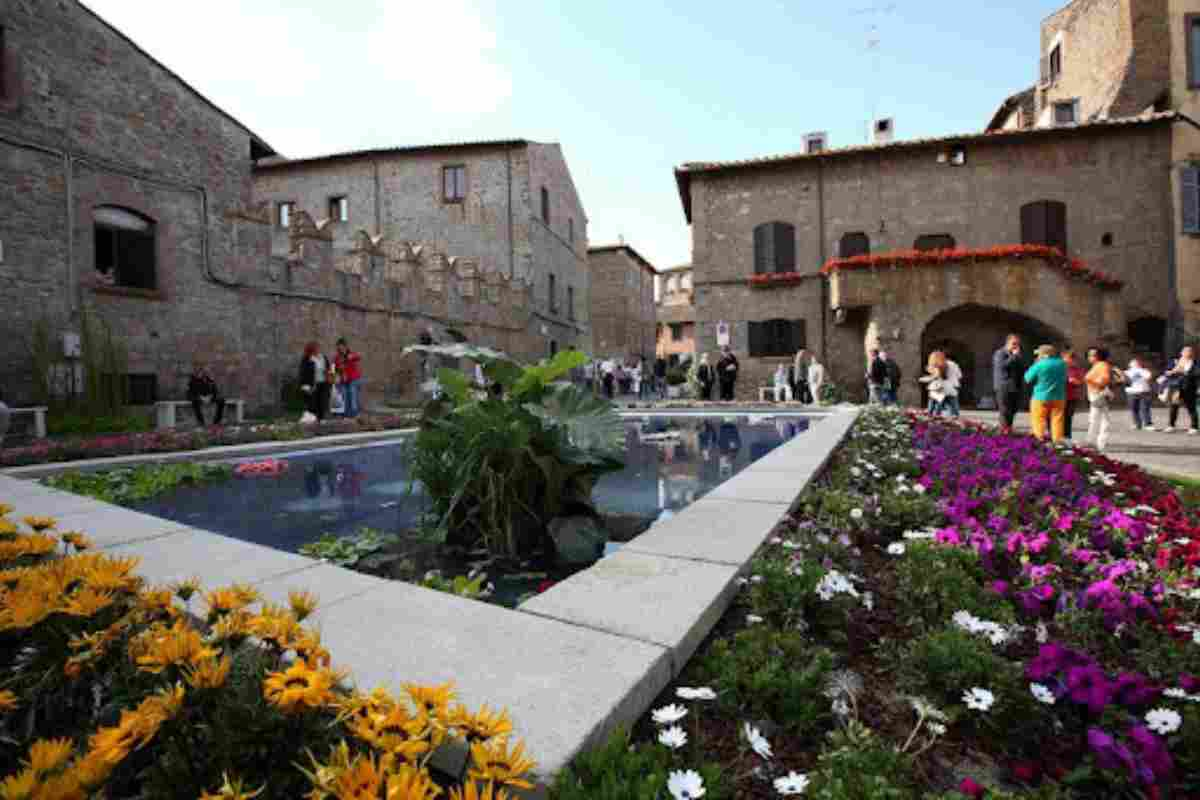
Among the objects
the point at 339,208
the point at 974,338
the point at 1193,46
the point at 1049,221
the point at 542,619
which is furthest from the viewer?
the point at 339,208

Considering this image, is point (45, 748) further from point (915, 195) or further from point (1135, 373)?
point (915, 195)

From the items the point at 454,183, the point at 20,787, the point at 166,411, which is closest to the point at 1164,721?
the point at 20,787

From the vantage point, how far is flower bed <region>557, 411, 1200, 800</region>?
4.18 ft

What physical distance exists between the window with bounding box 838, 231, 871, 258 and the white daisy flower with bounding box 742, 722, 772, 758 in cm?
2172

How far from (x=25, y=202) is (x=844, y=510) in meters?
15.7

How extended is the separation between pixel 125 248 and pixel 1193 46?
3152cm

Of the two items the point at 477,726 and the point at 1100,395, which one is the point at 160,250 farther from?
the point at 1100,395

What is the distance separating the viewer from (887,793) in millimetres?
1156

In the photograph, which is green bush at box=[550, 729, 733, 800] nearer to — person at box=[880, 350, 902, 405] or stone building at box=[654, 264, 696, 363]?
person at box=[880, 350, 902, 405]

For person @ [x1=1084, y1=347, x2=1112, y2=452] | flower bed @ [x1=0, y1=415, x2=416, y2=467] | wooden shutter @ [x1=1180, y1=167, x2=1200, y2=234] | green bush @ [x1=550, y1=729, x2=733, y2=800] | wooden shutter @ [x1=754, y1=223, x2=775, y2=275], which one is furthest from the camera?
wooden shutter @ [x1=754, y1=223, x2=775, y2=275]

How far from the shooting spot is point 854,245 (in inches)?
820

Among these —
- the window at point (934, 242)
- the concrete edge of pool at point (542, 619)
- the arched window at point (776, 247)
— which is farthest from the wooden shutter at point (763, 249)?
the concrete edge of pool at point (542, 619)

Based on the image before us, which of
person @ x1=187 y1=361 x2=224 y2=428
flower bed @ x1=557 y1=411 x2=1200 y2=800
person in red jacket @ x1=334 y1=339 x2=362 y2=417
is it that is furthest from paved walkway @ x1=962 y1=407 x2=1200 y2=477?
person @ x1=187 y1=361 x2=224 y2=428

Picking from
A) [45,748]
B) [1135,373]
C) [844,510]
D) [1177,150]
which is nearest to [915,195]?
[1177,150]
